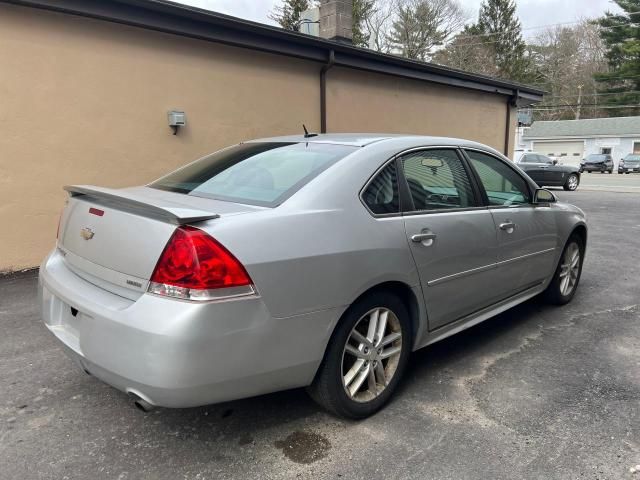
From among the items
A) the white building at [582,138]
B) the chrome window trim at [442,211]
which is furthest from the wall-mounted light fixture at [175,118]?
the white building at [582,138]

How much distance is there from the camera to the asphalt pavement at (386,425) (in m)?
2.32

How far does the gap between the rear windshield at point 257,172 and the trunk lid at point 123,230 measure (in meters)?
0.17

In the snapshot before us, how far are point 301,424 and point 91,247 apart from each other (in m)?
1.44

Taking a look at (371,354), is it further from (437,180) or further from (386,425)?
(437,180)

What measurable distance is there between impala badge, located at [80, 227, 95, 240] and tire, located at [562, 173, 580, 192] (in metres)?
21.1

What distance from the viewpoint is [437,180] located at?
325cm

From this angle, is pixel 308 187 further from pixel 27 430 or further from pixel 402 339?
pixel 27 430

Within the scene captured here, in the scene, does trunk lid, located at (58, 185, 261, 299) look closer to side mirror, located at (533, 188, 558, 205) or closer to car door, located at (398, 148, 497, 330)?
car door, located at (398, 148, 497, 330)

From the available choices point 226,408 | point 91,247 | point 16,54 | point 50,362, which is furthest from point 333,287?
point 16,54

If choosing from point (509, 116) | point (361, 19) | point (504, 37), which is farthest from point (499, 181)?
point (504, 37)

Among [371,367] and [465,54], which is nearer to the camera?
[371,367]

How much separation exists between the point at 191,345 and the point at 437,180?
198 centimetres

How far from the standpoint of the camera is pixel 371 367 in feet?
8.87

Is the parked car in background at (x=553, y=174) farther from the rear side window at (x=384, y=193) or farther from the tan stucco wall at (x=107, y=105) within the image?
the rear side window at (x=384, y=193)
